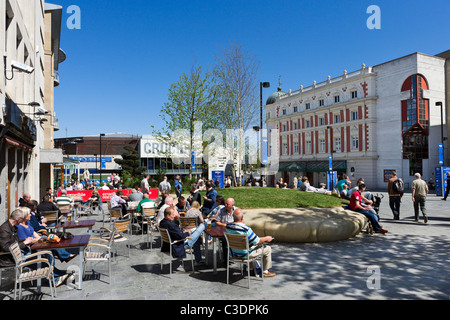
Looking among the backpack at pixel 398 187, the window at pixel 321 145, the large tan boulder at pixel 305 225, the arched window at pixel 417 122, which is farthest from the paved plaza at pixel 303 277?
the window at pixel 321 145

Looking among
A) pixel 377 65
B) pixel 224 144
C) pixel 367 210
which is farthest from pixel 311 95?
pixel 367 210

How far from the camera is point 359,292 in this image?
5242 mm

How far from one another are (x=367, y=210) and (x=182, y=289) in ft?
24.3

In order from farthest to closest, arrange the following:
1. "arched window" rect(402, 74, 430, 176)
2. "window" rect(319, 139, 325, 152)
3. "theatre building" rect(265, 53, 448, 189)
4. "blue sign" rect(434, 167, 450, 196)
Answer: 1. "window" rect(319, 139, 325, 152)
2. "theatre building" rect(265, 53, 448, 189)
3. "arched window" rect(402, 74, 430, 176)
4. "blue sign" rect(434, 167, 450, 196)

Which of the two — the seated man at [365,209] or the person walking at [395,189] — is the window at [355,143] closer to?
the person walking at [395,189]

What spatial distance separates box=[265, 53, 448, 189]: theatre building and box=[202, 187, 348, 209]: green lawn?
2655cm

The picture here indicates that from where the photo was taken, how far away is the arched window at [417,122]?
3744cm

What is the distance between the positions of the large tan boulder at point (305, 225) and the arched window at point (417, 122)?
109ft

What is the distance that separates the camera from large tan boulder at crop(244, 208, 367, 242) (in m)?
9.09

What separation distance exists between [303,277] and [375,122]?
40.8 m

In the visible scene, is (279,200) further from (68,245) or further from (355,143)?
(355,143)

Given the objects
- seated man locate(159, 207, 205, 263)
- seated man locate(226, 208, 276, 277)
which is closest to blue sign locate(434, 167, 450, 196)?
seated man locate(226, 208, 276, 277)

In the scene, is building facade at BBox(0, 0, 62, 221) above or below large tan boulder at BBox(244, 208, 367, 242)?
above

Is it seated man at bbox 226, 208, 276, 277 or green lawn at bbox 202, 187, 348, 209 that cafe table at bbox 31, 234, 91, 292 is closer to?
seated man at bbox 226, 208, 276, 277
